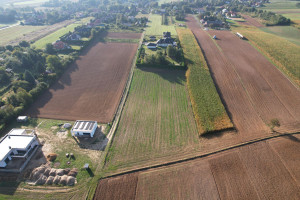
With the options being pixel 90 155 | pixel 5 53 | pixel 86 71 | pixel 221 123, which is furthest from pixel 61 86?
pixel 221 123

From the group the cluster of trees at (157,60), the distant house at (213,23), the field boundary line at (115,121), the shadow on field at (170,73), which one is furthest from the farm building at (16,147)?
the distant house at (213,23)

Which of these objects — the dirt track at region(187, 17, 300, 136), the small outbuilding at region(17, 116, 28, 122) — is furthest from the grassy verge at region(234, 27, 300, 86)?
the small outbuilding at region(17, 116, 28, 122)

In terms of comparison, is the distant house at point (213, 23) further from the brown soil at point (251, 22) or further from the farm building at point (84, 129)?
the farm building at point (84, 129)

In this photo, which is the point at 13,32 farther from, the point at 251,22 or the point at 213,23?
the point at 251,22

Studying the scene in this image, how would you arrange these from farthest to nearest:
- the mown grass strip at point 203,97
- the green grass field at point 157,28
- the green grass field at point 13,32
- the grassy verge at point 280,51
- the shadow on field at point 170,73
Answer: the green grass field at point 157,28
the green grass field at point 13,32
the grassy verge at point 280,51
the shadow on field at point 170,73
the mown grass strip at point 203,97

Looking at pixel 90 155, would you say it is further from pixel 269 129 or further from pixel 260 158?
pixel 269 129
